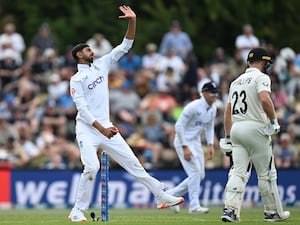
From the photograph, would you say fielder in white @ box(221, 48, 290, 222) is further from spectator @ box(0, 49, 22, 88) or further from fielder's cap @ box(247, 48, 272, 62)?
spectator @ box(0, 49, 22, 88)

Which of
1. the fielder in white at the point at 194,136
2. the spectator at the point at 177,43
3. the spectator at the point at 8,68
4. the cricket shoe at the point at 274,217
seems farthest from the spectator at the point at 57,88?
the cricket shoe at the point at 274,217

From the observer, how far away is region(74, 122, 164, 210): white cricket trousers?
16594 millimetres

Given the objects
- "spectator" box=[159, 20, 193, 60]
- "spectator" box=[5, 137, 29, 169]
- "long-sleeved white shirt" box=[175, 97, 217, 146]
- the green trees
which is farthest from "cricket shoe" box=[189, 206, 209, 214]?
the green trees

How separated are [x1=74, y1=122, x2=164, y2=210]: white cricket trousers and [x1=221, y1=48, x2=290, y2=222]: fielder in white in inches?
67.2

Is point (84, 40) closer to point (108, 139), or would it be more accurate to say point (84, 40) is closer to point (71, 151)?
point (71, 151)

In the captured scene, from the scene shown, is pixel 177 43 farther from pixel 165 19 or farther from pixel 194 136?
pixel 194 136

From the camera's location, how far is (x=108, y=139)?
1684 cm

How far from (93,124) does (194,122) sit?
4.30 meters

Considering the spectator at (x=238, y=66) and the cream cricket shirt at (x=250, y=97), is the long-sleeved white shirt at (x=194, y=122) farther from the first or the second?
the spectator at (x=238, y=66)

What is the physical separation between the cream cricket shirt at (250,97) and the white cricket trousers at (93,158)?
1.96 meters

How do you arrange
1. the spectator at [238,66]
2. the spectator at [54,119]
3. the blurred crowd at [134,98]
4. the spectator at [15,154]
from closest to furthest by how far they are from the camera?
the spectator at [15,154]
the blurred crowd at [134,98]
the spectator at [54,119]
the spectator at [238,66]

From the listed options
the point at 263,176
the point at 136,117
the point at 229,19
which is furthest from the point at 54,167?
the point at 263,176

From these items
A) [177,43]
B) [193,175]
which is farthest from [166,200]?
[177,43]

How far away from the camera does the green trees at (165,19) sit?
34.1m
